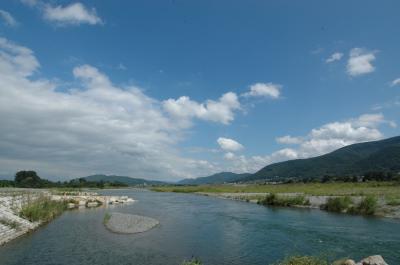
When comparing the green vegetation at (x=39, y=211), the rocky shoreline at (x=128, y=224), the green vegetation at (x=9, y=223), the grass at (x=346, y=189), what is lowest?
the rocky shoreline at (x=128, y=224)

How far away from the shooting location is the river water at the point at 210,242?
84.7 feet

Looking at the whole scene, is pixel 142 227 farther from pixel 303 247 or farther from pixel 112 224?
pixel 303 247

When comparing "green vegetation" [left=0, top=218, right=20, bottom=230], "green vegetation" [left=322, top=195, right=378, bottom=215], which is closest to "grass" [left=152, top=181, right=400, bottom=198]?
"green vegetation" [left=322, top=195, right=378, bottom=215]

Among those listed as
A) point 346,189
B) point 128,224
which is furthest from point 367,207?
point 346,189

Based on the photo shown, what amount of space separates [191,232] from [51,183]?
16305 centimetres

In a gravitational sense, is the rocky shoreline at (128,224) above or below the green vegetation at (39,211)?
below

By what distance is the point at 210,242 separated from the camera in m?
32.5

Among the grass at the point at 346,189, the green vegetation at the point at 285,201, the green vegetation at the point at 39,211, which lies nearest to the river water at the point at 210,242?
the green vegetation at the point at 39,211

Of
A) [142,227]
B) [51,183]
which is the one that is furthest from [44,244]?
[51,183]

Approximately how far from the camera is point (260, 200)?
75.7 metres

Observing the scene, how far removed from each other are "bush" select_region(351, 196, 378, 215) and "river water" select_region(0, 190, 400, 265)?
236 inches

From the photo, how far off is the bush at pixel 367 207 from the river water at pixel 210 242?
600 cm

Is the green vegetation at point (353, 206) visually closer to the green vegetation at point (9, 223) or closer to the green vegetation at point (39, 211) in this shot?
the green vegetation at point (39, 211)

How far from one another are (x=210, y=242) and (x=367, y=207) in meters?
29.9
